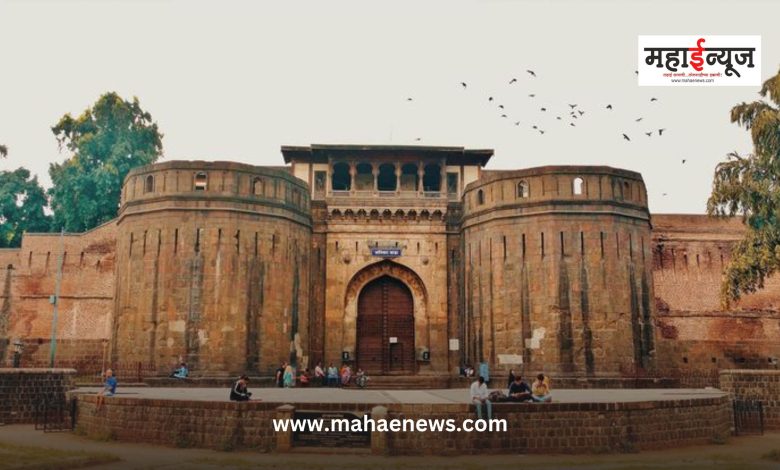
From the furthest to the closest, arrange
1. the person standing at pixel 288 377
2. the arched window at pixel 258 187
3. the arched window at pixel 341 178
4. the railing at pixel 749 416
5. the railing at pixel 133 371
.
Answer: the arched window at pixel 341 178 < the arched window at pixel 258 187 < the railing at pixel 133 371 < the person standing at pixel 288 377 < the railing at pixel 749 416

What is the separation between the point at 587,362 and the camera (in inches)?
1042

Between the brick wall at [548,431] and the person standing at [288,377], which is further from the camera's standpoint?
the person standing at [288,377]

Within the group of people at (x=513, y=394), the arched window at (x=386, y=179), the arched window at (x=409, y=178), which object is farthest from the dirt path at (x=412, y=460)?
the arched window at (x=386, y=179)

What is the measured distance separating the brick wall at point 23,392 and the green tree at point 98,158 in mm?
24434

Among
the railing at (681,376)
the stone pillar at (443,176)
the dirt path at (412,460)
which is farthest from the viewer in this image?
the stone pillar at (443,176)

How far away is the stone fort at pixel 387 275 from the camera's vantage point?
27.0m

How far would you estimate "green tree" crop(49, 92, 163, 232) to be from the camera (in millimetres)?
→ 42406

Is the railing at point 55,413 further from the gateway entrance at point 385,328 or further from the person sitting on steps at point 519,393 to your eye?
the gateway entrance at point 385,328

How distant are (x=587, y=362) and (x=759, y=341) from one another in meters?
13.3

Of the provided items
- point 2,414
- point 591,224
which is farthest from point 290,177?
point 2,414

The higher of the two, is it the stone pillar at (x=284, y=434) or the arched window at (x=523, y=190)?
the arched window at (x=523, y=190)

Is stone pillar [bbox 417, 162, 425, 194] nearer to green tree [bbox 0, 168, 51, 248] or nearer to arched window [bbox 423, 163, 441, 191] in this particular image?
arched window [bbox 423, 163, 441, 191]

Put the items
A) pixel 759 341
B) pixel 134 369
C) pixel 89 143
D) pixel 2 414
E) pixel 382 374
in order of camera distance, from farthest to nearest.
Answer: pixel 89 143, pixel 759 341, pixel 382 374, pixel 134 369, pixel 2 414

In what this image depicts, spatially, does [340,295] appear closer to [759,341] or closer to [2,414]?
[2,414]
